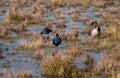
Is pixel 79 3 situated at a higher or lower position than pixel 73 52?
lower

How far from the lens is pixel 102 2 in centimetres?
2930

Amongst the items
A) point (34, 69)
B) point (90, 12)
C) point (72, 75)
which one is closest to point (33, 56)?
point (34, 69)

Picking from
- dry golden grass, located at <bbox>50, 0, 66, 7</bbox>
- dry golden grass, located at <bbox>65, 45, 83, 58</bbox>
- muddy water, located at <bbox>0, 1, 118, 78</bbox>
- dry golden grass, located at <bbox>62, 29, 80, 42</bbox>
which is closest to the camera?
muddy water, located at <bbox>0, 1, 118, 78</bbox>

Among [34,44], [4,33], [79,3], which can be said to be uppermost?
[34,44]

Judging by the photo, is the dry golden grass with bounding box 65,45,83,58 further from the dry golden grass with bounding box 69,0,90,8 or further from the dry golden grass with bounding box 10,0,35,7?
the dry golden grass with bounding box 10,0,35,7

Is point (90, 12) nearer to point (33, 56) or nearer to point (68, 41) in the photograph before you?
point (68, 41)

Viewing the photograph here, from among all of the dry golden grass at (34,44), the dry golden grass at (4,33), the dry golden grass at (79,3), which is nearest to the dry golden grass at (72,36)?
the dry golden grass at (34,44)

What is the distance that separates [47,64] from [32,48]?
140 inches

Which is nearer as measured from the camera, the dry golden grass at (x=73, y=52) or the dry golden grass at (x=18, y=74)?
the dry golden grass at (x=18, y=74)

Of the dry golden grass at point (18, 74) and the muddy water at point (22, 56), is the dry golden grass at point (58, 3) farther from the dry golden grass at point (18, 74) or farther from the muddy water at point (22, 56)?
the dry golden grass at point (18, 74)

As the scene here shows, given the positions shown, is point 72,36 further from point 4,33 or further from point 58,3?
point 58,3

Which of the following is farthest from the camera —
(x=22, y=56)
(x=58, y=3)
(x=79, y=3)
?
(x=79, y=3)

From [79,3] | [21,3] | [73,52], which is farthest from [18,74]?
[79,3]

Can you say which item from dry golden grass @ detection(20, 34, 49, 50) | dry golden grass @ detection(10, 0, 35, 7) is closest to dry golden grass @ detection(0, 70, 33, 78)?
dry golden grass @ detection(20, 34, 49, 50)
